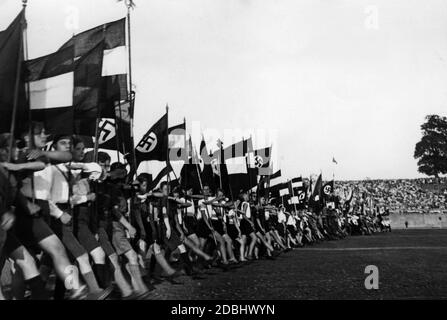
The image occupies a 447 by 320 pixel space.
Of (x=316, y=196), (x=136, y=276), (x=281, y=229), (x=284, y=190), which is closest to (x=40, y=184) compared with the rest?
(x=136, y=276)

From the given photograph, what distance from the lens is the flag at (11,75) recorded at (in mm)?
6883

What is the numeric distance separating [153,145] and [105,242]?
4.59 metres

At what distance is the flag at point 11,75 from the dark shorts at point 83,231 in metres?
1.38

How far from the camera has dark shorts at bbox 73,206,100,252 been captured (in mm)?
7961

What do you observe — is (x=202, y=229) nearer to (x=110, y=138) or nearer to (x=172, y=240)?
(x=172, y=240)

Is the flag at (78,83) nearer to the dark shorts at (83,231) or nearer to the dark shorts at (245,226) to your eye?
the dark shorts at (83,231)

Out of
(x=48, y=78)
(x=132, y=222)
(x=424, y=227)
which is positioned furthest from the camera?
(x=424, y=227)

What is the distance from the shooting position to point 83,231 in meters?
7.98

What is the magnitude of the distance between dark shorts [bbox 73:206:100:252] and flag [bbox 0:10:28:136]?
1377 millimetres

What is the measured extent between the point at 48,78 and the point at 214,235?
622 cm

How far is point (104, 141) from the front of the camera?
11.9 metres

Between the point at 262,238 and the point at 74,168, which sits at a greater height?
the point at 74,168
